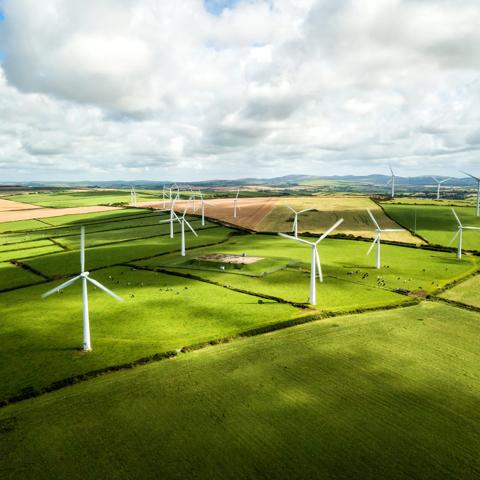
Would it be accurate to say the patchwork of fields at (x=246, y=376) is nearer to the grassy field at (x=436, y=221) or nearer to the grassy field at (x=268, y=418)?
the grassy field at (x=268, y=418)

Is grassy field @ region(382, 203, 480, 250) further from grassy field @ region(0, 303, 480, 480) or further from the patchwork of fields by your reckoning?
grassy field @ region(0, 303, 480, 480)

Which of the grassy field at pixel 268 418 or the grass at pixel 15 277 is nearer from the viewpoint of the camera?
the grassy field at pixel 268 418

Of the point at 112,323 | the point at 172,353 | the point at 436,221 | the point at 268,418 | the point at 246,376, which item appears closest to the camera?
the point at 268,418

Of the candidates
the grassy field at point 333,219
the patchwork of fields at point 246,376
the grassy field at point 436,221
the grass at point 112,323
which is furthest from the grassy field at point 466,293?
Result: the grassy field at point 333,219

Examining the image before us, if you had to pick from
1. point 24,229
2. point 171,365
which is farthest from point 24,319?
point 24,229

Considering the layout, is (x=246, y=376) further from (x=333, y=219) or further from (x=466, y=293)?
(x=333, y=219)

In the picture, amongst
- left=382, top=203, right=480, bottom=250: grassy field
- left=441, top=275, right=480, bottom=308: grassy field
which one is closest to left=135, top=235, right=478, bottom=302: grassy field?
left=441, top=275, right=480, bottom=308: grassy field

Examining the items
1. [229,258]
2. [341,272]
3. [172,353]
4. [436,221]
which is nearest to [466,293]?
[341,272]
